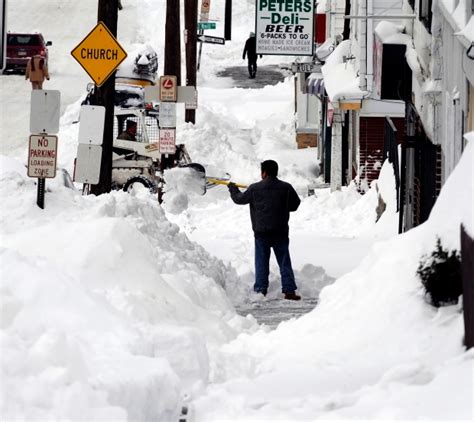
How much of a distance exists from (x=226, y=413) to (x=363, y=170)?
21127 millimetres

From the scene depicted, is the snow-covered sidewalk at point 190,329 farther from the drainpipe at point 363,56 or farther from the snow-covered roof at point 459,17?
the drainpipe at point 363,56

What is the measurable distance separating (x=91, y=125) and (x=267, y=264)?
2.95 m

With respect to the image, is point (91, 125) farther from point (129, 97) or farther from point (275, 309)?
point (129, 97)

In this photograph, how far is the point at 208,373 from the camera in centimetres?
915

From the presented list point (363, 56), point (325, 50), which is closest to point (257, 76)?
point (325, 50)

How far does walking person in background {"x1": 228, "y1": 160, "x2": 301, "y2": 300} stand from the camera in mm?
15594

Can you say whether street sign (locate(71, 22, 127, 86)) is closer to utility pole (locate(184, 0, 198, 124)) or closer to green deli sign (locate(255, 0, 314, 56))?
green deli sign (locate(255, 0, 314, 56))

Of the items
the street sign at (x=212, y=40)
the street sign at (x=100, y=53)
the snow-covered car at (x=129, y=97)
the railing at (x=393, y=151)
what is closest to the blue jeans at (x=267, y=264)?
the street sign at (x=100, y=53)

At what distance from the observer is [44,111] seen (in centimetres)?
1484

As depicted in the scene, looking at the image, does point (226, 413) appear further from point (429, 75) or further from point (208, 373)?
point (429, 75)

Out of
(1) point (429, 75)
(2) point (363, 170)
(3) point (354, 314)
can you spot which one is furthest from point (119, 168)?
(3) point (354, 314)

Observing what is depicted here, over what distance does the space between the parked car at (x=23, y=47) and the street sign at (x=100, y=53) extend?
89.2 ft

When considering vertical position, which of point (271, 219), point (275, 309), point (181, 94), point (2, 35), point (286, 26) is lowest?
point (275, 309)

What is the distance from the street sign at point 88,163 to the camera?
17344 millimetres
